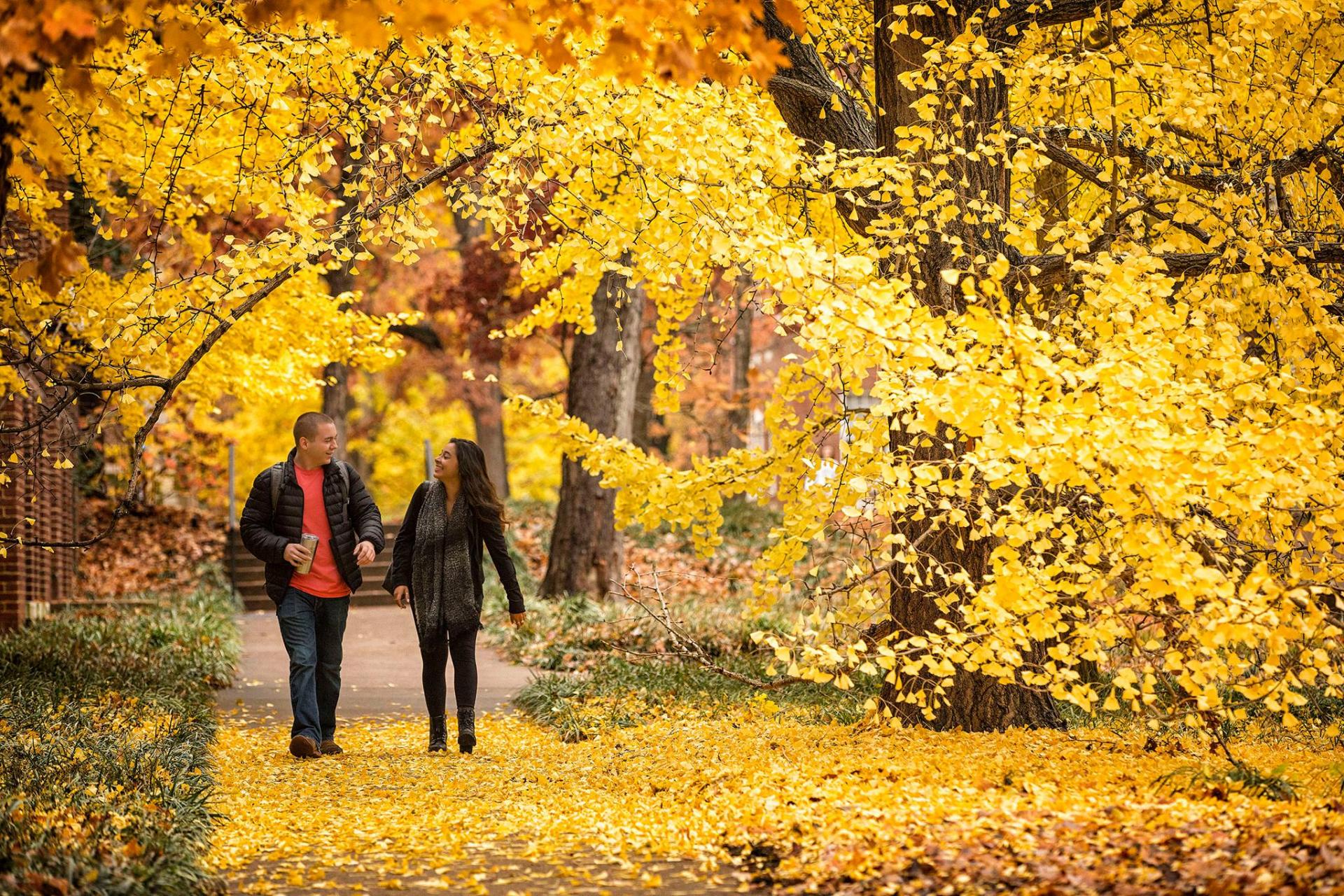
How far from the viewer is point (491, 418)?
76.9ft

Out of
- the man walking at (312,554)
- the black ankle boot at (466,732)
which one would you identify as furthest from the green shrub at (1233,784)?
the man walking at (312,554)

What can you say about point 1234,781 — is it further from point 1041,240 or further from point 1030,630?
point 1041,240

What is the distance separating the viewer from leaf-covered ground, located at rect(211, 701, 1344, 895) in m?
3.77

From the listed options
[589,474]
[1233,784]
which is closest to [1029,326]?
[1233,784]

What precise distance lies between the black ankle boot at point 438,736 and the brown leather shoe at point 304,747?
61 cm

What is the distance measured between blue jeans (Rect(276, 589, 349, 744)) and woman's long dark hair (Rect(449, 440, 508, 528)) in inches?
33.8

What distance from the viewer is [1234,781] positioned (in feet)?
14.6

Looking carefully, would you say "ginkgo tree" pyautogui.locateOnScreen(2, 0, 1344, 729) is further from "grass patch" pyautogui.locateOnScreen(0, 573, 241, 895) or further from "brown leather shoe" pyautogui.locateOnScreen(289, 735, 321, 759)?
"brown leather shoe" pyautogui.locateOnScreen(289, 735, 321, 759)

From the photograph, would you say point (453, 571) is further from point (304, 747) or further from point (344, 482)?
point (304, 747)

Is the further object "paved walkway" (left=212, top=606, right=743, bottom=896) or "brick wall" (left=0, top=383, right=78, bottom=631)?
"brick wall" (left=0, top=383, right=78, bottom=631)

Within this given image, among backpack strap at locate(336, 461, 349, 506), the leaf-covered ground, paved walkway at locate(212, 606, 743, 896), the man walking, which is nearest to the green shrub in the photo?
the leaf-covered ground

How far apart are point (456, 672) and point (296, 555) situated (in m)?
1.07

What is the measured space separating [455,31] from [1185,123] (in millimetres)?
3660

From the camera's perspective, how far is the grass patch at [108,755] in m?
3.71
